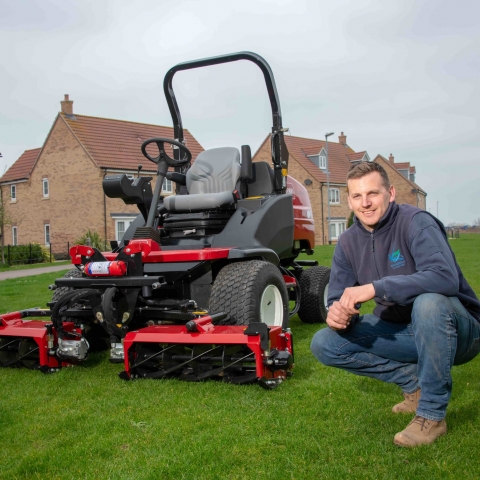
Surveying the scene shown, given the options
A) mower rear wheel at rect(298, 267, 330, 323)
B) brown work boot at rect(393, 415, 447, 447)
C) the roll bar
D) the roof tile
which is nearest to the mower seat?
the roll bar

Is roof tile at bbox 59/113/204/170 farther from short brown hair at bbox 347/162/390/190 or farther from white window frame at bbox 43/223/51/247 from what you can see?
short brown hair at bbox 347/162/390/190

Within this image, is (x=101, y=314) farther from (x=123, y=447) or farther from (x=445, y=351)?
(x=445, y=351)

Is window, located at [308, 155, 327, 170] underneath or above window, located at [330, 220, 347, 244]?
above

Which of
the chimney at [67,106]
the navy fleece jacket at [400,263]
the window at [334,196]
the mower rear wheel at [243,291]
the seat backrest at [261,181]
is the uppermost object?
the chimney at [67,106]

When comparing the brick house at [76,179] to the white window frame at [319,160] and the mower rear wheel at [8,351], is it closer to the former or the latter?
the white window frame at [319,160]

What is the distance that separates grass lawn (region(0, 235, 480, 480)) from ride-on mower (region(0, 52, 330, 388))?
22 cm

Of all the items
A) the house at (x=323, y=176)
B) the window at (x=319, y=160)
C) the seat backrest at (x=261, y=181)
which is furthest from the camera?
the window at (x=319, y=160)

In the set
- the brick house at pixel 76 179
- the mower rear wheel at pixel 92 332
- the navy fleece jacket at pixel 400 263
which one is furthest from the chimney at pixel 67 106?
the navy fleece jacket at pixel 400 263

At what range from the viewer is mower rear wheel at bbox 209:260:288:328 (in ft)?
14.4

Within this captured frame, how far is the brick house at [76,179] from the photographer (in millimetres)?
29064

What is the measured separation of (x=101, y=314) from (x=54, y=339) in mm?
607

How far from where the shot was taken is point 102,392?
406 cm

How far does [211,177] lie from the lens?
5.90m

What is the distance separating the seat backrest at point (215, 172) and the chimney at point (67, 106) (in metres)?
26.9
